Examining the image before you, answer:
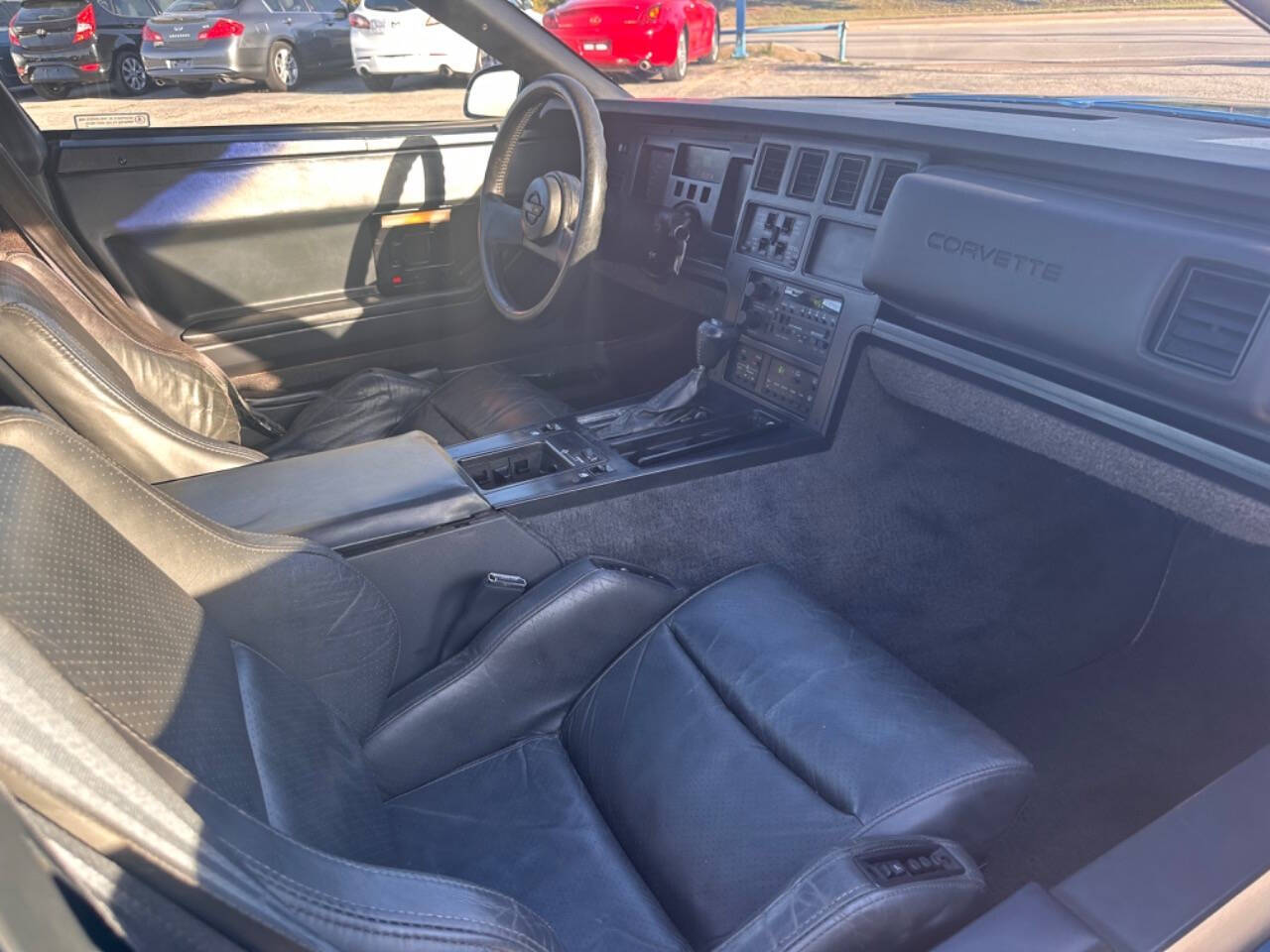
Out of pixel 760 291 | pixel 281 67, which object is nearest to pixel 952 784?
pixel 760 291

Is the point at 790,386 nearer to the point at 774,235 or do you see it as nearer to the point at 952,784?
the point at 774,235

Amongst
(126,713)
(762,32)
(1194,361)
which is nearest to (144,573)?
(126,713)

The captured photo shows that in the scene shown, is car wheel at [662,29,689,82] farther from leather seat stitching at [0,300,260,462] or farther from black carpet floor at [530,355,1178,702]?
leather seat stitching at [0,300,260,462]

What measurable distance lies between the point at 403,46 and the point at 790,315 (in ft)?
4.87

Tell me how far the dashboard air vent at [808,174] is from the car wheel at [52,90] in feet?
5.70

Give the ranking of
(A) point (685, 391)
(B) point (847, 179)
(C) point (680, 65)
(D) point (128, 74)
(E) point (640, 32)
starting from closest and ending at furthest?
→ (B) point (847, 179)
(A) point (685, 391)
(D) point (128, 74)
(E) point (640, 32)
(C) point (680, 65)

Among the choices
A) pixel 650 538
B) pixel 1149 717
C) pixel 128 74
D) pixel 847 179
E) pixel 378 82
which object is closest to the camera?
pixel 650 538

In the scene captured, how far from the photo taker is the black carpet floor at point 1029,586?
1.85 m

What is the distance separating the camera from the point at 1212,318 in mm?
1262

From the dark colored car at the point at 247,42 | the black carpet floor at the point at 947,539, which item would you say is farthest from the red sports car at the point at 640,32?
the black carpet floor at the point at 947,539

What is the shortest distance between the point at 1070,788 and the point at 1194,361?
970 mm

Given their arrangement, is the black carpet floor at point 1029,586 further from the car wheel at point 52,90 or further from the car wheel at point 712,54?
the car wheel at point 712,54

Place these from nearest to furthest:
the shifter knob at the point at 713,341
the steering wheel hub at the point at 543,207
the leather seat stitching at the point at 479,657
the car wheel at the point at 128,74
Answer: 1. the leather seat stitching at the point at 479,657
2. the shifter knob at the point at 713,341
3. the steering wheel hub at the point at 543,207
4. the car wheel at the point at 128,74

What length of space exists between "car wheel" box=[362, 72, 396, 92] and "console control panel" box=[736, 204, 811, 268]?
131cm
